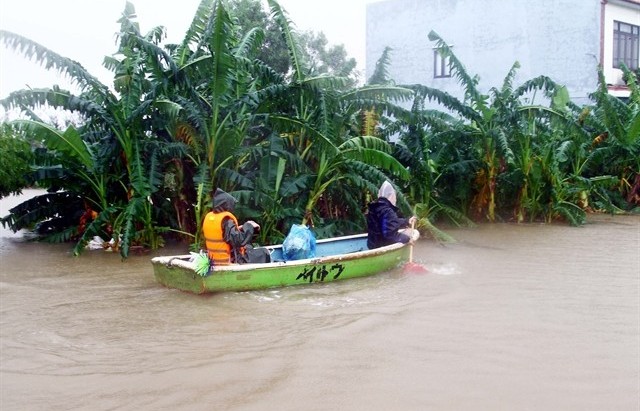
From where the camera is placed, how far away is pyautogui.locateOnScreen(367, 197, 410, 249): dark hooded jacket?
381 inches

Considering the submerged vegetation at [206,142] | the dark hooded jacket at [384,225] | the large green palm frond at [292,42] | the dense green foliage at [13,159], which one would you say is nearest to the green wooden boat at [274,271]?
the dark hooded jacket at [384,225]

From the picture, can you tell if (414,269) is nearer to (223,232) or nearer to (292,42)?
(223,232)

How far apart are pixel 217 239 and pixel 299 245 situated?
1336mm

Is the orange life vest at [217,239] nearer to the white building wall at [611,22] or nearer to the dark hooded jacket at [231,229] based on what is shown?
the dark hooded jacket at [231,229]

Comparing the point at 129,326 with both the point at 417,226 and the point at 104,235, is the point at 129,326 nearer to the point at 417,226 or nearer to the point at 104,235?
the point at 104,235

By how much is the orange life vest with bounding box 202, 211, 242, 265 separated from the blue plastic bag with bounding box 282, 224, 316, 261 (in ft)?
3.77

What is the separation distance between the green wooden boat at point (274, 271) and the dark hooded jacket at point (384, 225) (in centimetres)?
24

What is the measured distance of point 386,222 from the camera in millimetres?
9711

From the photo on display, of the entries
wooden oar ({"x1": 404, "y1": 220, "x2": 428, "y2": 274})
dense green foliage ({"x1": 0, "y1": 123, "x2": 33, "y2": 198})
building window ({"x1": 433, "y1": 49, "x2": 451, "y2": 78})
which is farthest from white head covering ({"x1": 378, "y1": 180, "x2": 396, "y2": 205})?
building window ({"x1": 433, "y1": 49, "x2": 451, "y2": 78})

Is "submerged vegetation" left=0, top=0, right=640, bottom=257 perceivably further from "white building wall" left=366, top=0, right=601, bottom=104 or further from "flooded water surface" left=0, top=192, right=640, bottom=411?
"white building wall" left=366, top=0, right=601, bottom=104

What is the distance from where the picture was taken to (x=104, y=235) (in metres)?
11.2

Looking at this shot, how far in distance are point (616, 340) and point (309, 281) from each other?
3.61 meters

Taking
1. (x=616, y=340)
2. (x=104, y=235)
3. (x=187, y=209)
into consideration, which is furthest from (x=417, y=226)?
(x=616, y=340)

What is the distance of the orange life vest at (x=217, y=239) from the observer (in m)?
7.91
